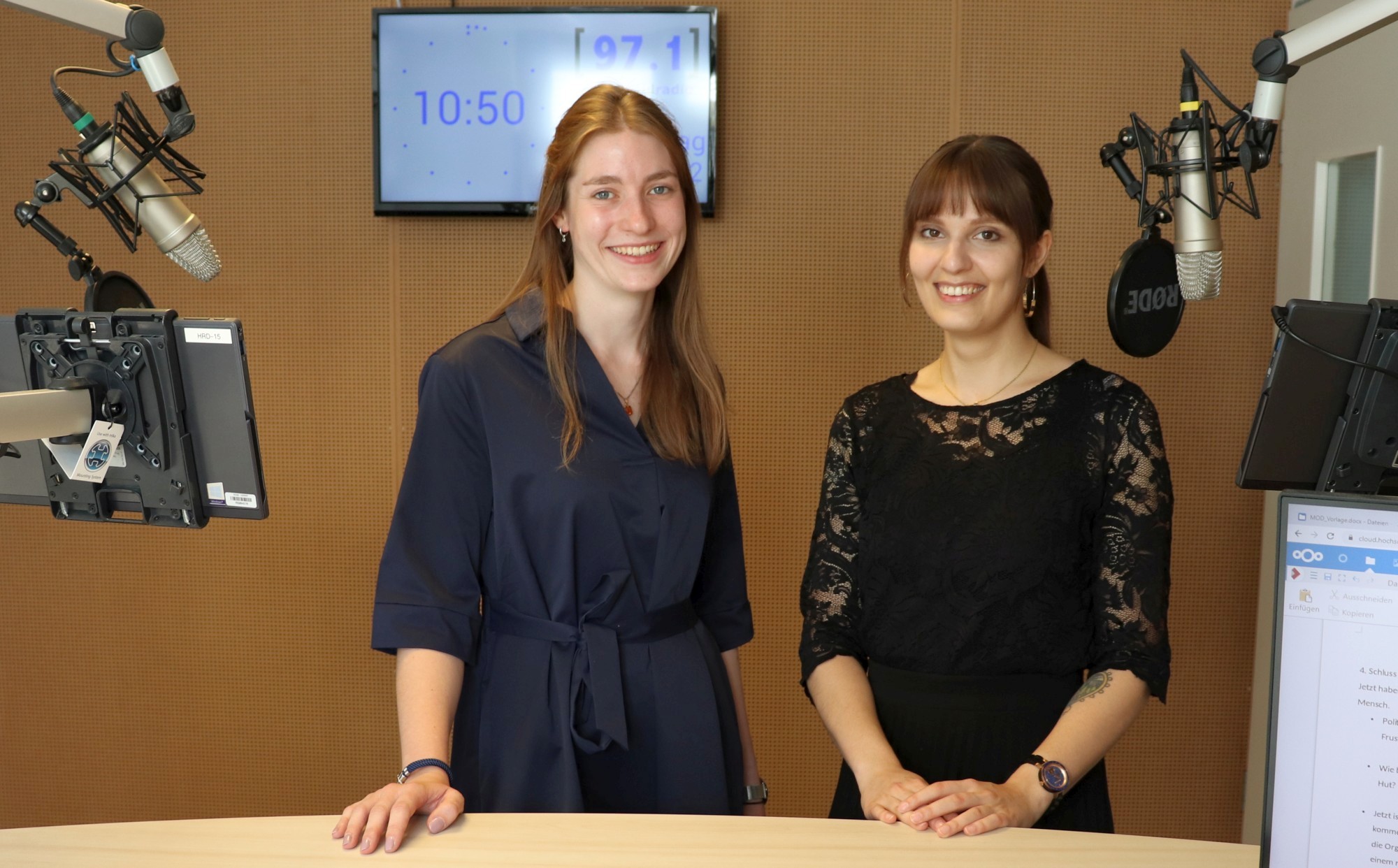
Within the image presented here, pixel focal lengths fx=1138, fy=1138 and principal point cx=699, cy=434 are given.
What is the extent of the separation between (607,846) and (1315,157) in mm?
2586

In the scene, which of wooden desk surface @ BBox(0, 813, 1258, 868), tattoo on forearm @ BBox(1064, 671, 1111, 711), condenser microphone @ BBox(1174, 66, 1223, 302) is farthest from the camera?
tattoo on forearm @ BBox(1064, 671, 1111, 711)

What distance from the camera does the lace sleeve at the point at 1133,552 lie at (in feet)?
5.58

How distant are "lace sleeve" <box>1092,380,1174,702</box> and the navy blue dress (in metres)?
0.62

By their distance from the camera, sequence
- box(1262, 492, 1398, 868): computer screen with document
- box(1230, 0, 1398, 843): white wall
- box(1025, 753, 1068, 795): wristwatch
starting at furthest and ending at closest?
box(1230, 0, 1398, 843): white wall → box(1025, 753, 1068, 795): wristwatch → box(1262, 492, 1398, 868): computer screen with document

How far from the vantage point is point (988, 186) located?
1806 mm

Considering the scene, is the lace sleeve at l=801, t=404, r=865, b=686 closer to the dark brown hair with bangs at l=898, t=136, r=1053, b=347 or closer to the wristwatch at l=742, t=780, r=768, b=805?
the wristwatch at l=742, t=780, r=768, b=805

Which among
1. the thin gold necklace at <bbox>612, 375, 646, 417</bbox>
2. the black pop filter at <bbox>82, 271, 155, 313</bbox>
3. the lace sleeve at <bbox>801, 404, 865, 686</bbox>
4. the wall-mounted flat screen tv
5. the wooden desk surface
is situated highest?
the wall-mounted flat screen tv

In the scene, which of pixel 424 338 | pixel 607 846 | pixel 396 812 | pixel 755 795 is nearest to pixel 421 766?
pixel 396 812

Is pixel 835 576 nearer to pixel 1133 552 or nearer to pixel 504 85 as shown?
pixel 1133 552

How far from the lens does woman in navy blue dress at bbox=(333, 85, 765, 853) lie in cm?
164

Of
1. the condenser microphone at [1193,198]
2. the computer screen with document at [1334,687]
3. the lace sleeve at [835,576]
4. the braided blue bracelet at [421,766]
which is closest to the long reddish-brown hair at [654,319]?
the lace sleeve at [835,576]

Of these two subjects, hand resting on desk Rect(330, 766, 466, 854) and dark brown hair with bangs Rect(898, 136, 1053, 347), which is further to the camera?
dark brown hair with bangs Rect(898, 136, 1053, 347)

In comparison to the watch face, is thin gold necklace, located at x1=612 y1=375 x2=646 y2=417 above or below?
above

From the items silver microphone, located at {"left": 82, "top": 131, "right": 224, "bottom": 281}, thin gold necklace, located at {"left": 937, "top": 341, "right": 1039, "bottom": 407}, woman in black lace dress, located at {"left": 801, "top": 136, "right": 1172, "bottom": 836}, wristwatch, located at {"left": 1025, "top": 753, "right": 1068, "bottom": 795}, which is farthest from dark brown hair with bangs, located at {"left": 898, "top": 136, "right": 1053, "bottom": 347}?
silver microphone, located at {"left": 82, "top": 131, "right": 224, "bottom": 281}
